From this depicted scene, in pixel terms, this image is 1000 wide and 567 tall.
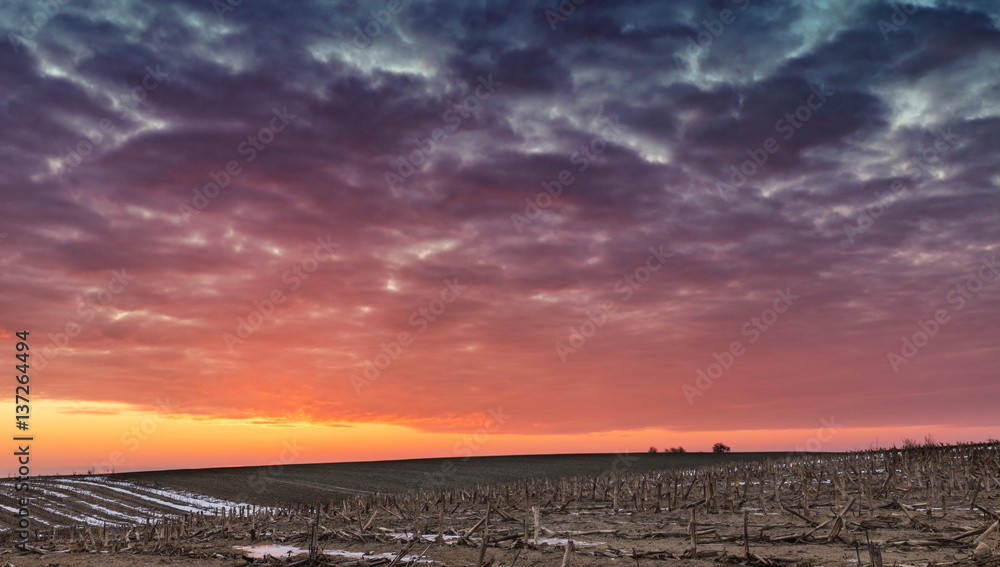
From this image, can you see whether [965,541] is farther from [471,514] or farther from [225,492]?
[225,492]

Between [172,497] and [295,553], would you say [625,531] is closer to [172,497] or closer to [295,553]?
[295,553]

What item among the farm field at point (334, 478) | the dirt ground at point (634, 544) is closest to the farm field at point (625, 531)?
the dirt ground at point (634, 544)

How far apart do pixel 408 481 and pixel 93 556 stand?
48.5 m

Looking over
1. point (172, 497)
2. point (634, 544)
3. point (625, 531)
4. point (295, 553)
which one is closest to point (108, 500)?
point (172, 497)

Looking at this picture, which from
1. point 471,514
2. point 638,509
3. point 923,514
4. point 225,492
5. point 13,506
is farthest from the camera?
point 225,492

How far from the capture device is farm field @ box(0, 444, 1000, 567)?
56.9 feet

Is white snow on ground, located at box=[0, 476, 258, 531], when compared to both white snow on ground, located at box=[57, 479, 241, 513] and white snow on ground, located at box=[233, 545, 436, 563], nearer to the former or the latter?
white snow on ground, located at box=[57, 479, 241, 513]

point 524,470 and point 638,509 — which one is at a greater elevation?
point 638,509

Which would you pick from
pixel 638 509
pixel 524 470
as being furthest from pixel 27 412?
pixel 524 470

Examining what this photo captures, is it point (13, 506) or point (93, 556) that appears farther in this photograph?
point (13, 506)

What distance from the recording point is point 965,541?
1719 centimetres

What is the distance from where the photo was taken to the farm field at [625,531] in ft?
56.9

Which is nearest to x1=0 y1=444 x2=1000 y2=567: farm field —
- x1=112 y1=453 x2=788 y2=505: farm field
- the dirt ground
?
the dirt ground

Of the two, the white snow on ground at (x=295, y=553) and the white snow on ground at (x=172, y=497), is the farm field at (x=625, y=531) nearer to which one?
the white snow on ground at (x=295, y=553)
